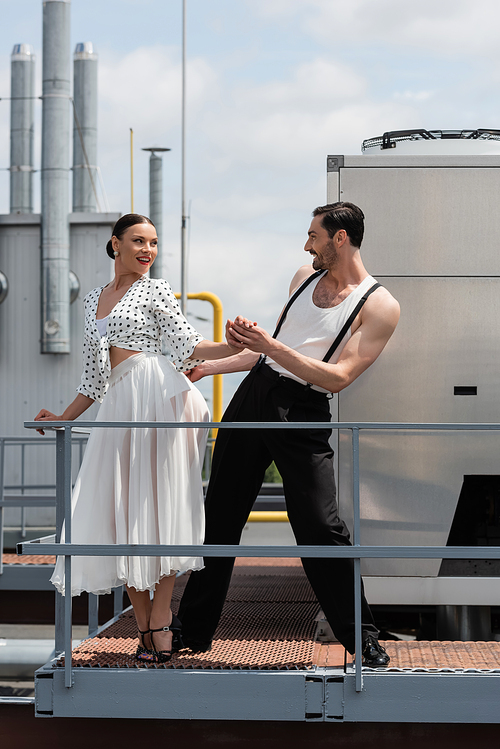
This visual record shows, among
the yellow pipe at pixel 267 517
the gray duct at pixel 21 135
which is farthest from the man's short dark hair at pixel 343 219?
the gray duct at pixel 21 135

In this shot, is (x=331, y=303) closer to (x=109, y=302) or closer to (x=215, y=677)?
(x=109, y=302)

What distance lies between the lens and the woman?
3.49m

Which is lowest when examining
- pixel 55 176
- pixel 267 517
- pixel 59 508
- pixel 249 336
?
pixel 267 517

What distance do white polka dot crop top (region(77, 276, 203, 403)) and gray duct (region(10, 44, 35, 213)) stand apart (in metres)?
10.5

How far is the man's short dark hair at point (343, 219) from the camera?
3586 mm

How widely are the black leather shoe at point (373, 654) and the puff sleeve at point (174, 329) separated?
1.35 meters

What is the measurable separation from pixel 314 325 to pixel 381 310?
29 cm

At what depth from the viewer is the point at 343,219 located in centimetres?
359

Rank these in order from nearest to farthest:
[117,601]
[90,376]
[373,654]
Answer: [373,654]
[90,376]
[117,601]

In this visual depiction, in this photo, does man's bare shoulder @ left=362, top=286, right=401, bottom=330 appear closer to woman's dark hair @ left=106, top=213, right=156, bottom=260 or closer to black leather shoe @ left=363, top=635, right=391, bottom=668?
woman's dark hair @ left=106, top=213, right=156, bottom=260

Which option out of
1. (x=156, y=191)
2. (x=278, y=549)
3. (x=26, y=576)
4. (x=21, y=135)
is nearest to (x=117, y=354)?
(x=278, y=549)

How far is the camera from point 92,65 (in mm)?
13281

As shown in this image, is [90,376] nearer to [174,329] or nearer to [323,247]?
[174,329]

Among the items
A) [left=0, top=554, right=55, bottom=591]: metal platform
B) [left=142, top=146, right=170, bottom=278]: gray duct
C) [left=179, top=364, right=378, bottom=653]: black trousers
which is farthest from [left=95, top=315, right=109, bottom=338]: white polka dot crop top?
[left=142, top=146, right=170, bottom=278]: gray duct
